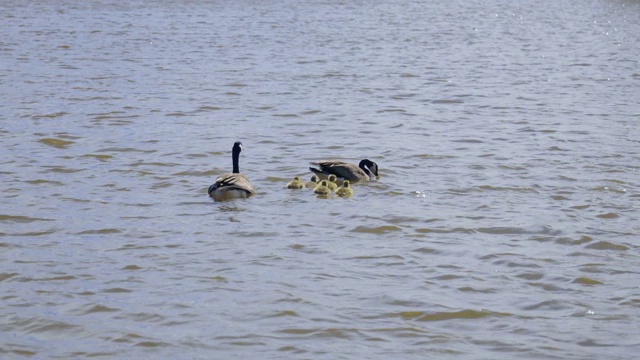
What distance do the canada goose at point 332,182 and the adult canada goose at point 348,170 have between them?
0.10 m

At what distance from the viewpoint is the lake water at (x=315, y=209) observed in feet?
31.9

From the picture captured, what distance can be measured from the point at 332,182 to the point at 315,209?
0.83m

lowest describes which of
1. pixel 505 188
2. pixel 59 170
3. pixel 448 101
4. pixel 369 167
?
pixel 448 101

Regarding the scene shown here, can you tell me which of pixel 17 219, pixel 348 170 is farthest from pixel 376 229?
pixel 17 219

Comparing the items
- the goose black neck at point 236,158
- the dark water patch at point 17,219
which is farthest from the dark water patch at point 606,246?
the dark water patch at point 17,219

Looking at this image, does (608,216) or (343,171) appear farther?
(343,171)

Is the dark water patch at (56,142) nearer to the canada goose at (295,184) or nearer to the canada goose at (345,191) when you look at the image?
the canada goose at (295,184)

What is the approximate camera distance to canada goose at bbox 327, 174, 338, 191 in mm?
14625

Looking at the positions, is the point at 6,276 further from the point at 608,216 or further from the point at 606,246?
the point at 608,216

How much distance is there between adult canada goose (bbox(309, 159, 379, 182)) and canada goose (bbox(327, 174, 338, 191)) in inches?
3.9

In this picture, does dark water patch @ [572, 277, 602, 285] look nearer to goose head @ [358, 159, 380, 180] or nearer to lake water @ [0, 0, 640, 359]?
lake water @ [0, 0, 640, 359]

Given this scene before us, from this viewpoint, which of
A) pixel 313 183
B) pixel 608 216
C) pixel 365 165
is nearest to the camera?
pixel 608 216

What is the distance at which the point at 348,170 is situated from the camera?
15.2 m

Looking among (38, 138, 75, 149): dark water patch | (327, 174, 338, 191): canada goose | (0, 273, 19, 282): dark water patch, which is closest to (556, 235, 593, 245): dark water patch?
(327, 174, 338, 191): canada goose
